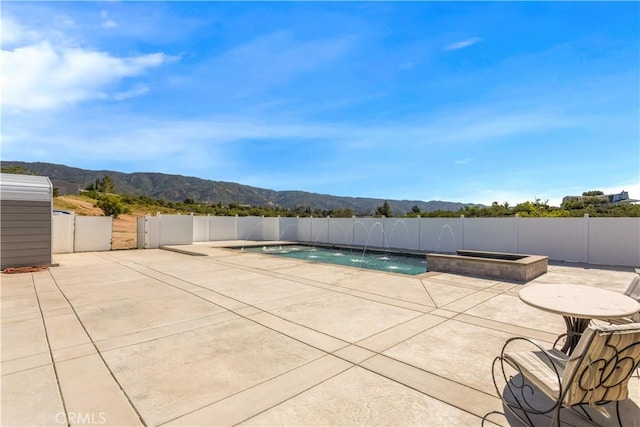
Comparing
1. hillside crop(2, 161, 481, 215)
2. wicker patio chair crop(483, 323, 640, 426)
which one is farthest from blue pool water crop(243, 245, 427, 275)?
hillside crop(2, 161, 481, 215)

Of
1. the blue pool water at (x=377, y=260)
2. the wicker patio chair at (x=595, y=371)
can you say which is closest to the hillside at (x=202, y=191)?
the blue pool water at (x=377, y=260)

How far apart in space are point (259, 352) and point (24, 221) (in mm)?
10401

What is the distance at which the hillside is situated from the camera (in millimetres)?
78312

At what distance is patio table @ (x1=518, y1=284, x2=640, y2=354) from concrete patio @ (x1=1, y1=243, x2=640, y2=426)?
2.19 feet

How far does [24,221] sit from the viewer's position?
9477 millimetres

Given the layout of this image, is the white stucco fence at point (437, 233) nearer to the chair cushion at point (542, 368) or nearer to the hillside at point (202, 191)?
the chair cushion at point (542, 368)

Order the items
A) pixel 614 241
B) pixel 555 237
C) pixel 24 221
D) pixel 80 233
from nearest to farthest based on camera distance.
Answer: pixel 24 221, pixel 614 241, pixel 555 237, pixel 80 233

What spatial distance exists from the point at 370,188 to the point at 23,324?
3114 centimetres

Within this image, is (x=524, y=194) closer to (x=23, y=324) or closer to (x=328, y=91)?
(x=328, y=91)

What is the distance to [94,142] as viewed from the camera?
19.4m

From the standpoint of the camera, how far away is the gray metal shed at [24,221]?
923 centimetres

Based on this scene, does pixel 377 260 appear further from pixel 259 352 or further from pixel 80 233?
pixel 80 233

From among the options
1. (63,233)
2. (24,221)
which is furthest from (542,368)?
(63,233)

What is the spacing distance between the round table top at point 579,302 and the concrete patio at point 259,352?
78cm
